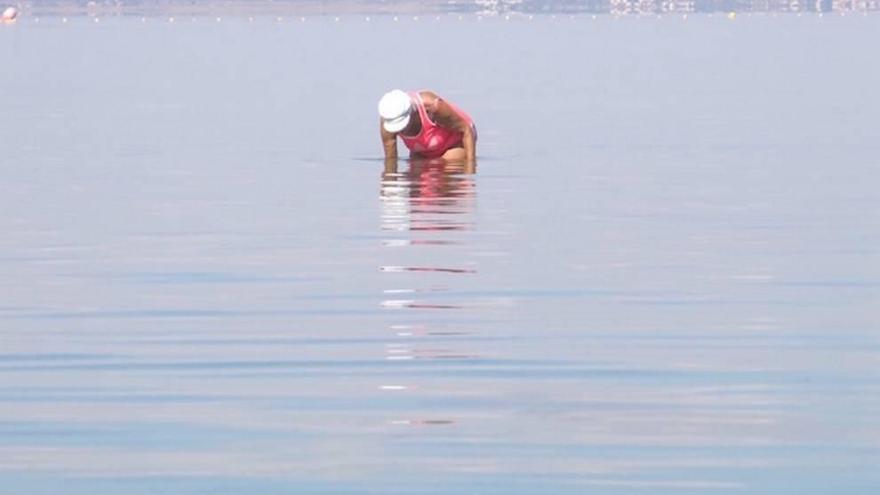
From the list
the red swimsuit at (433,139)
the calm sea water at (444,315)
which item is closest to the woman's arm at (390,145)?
the red swimsuit at (433,139)

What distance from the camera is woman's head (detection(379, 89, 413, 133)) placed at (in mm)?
28891

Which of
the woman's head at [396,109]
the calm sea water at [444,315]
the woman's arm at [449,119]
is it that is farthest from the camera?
the woman's arm at [449,119]

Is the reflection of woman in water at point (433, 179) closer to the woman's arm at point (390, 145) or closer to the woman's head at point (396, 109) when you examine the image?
the woman's arm at point (390, 145)

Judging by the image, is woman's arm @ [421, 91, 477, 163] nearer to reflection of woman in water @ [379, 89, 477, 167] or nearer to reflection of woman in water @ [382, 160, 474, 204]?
reflection of woman in water @ [379, 89, 477, 167]

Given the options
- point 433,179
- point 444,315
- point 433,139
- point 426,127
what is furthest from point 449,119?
point 444,315

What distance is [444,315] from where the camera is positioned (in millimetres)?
17984

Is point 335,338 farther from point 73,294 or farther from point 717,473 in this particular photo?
point 717,473

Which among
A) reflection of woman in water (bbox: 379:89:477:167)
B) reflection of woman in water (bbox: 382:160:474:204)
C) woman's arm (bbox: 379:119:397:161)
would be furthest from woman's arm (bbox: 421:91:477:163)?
woman's arm (bbox: 379:119:397:161)

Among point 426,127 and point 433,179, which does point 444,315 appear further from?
point 426,127

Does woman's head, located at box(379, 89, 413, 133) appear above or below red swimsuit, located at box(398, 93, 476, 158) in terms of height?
above

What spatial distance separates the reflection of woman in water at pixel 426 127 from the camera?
95.5ft

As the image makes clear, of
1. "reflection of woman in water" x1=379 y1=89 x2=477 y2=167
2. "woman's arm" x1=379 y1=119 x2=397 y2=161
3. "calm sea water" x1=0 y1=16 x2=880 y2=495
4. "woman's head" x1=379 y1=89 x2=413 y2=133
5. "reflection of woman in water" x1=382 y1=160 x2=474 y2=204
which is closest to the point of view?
"calm sea water" x1=0 y1=16 x2=880 y2=495

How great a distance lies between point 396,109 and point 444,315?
11088 millimetres

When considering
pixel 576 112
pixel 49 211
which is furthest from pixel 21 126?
pixel 49 211
